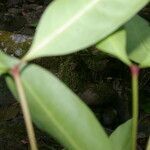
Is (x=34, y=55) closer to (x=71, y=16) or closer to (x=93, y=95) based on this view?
(x=71, y=16)

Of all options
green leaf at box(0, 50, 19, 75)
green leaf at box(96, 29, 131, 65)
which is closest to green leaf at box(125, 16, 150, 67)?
green leaf at box(96, 29, 131, 65)

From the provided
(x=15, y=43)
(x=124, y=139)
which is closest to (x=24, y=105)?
(x=124, y=139)

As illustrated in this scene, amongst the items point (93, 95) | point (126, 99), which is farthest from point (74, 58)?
point (126, 99)

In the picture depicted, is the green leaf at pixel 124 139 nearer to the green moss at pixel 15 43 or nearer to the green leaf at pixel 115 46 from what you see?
the green leaf at pixel 115 46

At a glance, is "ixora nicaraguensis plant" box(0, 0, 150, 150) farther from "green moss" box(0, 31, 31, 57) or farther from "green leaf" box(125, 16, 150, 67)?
"green moss" box(0, 31, 31, 57)

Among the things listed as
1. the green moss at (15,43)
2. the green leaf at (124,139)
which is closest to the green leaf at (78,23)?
the green leaf at (124,139)

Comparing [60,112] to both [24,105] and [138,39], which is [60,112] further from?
[138,39]

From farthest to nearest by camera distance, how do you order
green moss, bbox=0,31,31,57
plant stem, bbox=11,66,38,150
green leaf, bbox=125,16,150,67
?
green moss, bbox=0,31,31,57 < green leaf, bbox=125,16,150,67 < plant stem, bbox=11,66,38,150
